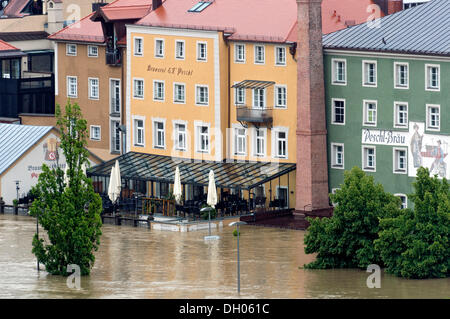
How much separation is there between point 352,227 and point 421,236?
4.08 meters

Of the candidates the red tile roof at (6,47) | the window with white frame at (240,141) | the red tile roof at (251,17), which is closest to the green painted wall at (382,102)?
the red tile roof at (251,17)

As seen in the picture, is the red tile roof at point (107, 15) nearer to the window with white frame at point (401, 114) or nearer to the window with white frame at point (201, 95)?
the window with white frame at point (201, 95)

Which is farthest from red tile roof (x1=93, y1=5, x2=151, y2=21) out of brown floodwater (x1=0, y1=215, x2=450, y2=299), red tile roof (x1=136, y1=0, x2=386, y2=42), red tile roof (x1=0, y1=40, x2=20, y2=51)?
brown floodwater (x1=0, y1=215, x2=450, y2=299)

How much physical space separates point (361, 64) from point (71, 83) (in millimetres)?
26545

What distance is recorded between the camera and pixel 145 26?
111 m

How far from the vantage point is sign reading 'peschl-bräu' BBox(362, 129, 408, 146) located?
98.8 meters

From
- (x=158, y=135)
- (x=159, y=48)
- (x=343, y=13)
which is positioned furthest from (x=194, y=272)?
(x=159, y=48)

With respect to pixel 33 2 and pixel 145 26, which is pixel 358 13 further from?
pixel 33 2

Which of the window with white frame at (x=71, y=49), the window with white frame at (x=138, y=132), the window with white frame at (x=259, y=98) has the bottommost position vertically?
the window with white frame at (x=138, y=132)

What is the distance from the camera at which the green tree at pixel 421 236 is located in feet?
271

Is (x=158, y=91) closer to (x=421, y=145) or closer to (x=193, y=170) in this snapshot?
(x=193, y=170)

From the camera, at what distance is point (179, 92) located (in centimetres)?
10956

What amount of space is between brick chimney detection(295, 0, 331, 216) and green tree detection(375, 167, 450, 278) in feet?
56.8

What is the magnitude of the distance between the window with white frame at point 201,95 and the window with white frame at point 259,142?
4111 mm
